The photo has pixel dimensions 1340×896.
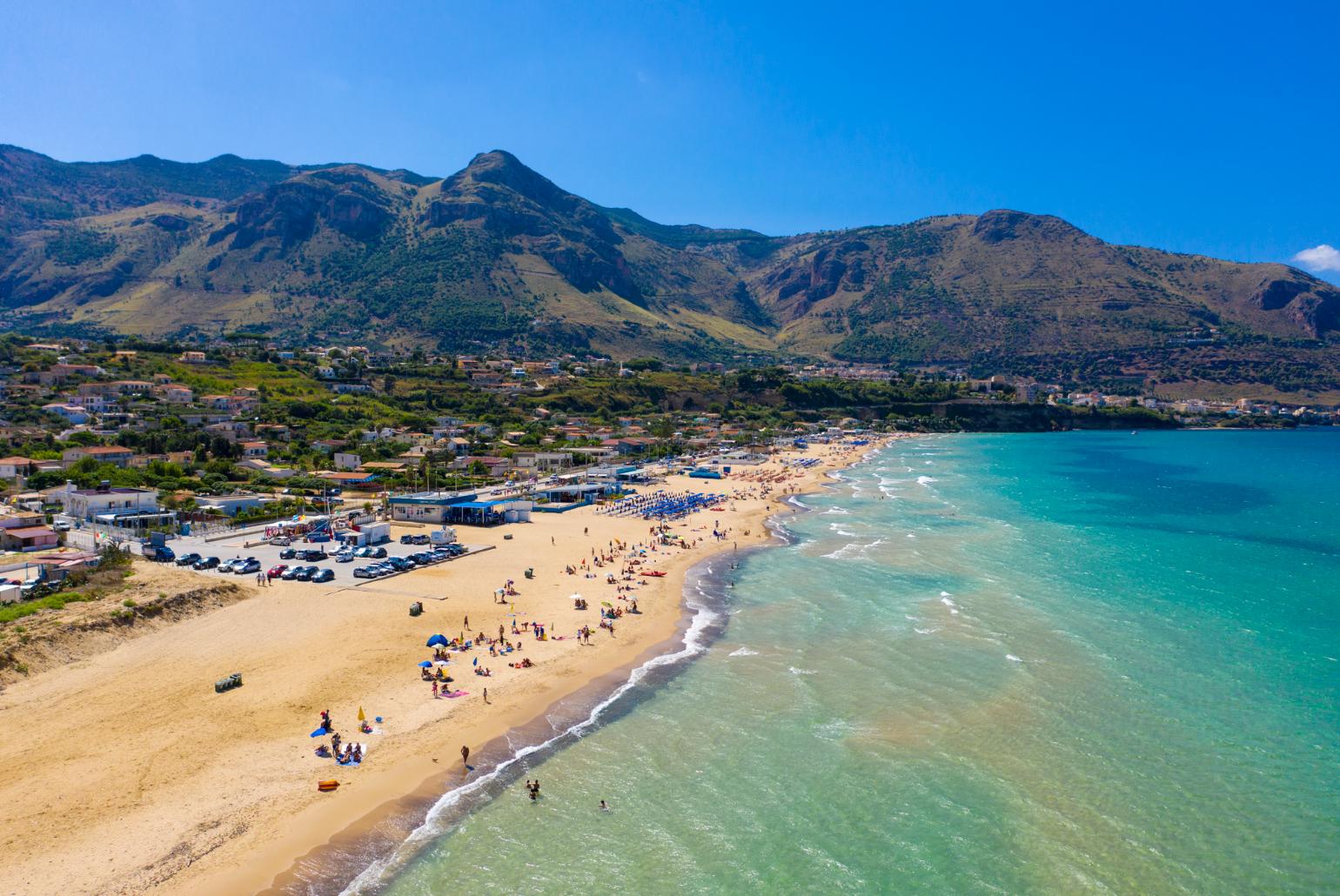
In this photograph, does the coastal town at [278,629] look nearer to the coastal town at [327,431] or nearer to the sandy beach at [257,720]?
the sandy beach at [257,720]

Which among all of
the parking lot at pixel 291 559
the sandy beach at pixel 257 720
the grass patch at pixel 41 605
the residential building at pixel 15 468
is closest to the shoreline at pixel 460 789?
the sandy beach at pixel 257 720

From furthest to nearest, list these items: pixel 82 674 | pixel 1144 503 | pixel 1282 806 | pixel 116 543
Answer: pixel 1144 503
pixel 116 543
pixel 82 674
pixel 1282 806

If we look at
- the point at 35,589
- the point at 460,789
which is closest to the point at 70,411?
the point at 35,589

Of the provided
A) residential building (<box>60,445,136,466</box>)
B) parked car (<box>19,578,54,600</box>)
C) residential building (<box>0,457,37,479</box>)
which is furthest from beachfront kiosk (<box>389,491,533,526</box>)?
residential building (<box>0,457,37,479</box>)

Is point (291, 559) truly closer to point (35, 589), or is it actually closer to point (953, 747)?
point (35, 589)

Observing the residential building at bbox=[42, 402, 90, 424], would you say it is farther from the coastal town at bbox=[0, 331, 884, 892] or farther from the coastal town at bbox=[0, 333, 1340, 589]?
the coastal town at bbox=[0, 331, 884, 892]

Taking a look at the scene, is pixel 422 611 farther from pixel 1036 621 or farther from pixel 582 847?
pixel 1036 621

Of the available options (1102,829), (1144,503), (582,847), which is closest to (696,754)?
(582,847)
